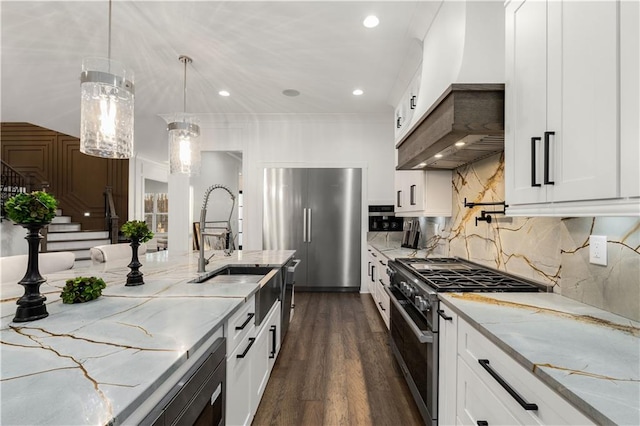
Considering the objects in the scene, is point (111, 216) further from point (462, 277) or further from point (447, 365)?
point (447, 365)

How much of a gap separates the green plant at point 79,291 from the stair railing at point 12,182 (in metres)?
6.53

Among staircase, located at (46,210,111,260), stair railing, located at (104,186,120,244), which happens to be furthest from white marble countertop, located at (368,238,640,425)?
stair railing, located at (104,186,120,244)

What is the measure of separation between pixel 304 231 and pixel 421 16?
3.26m

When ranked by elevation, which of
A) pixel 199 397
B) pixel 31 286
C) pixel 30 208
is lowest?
pixel 199 397

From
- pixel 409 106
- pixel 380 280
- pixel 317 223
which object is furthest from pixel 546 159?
pixel 317 223

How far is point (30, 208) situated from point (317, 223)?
3962 mm

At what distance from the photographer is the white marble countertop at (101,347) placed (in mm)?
585

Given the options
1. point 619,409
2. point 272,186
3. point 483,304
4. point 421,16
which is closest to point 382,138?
point 272,186

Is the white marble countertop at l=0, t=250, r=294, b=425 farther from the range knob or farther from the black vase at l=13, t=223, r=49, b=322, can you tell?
the range knob

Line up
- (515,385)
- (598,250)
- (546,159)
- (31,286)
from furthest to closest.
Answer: (598,250) < (546,159) < (31,286) < (515,385)

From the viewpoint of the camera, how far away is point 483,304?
53.7 inches

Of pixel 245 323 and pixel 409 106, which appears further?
pixel 409 106

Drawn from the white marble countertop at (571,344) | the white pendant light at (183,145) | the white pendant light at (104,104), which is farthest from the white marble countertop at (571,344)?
the white pendant light at (183,145)

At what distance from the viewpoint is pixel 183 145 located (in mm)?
2828
